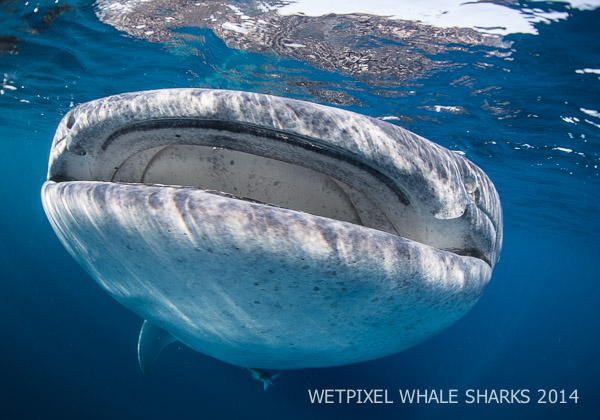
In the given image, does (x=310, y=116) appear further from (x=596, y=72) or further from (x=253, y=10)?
(x=596, y=72)

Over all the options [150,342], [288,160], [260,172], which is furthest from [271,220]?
[150,342]

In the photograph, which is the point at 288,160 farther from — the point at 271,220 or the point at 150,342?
the point at 150,342

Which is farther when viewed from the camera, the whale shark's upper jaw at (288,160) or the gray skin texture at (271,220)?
the whale shark's upper jaw at (288,160)

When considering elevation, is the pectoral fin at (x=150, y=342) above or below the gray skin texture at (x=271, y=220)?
below

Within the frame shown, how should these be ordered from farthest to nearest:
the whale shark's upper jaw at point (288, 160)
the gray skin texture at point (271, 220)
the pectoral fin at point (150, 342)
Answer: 1. the pectoral fin at point (150, 342)
2. the whale shark's upper jaw at point (288, 160)
3. the gray skin texture at point (271, 220)

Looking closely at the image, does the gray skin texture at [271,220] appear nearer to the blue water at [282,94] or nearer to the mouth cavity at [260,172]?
the mouth cavity at [260,172]

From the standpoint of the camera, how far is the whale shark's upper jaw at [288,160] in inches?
52.1

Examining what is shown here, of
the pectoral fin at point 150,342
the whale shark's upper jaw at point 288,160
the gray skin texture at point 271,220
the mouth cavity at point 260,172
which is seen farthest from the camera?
the pectoral fin at point 150,342

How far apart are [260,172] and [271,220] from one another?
729 millimetres

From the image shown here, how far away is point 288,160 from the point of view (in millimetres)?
1563

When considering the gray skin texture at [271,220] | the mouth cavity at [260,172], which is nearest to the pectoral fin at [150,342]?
the gray skin texture at [271,220]

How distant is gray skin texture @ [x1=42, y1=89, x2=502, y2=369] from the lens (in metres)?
1.14

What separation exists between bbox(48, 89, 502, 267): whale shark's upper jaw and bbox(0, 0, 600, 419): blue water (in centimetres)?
498

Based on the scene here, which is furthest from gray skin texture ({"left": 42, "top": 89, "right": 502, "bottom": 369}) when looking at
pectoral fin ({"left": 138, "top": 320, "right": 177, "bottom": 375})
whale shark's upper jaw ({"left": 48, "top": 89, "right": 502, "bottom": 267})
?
pectoral fin ({"left": 138, "top": 320, "right": 177, "bottom": 375})
